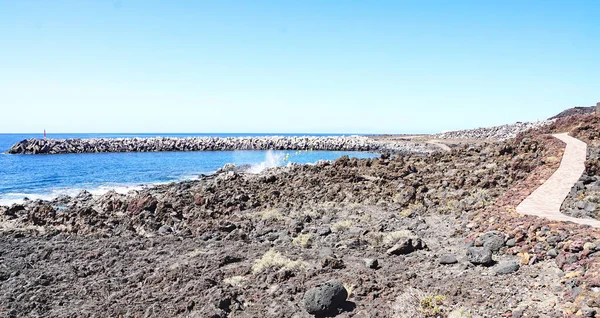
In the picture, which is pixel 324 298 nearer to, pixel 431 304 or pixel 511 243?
pixel 431 304


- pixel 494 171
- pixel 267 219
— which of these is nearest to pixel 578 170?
pixel 494 171

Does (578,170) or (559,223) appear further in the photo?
(578,170)

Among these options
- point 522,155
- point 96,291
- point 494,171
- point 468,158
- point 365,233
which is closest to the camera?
point 96,291

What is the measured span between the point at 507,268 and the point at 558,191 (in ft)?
23.3

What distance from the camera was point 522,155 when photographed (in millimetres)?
22297

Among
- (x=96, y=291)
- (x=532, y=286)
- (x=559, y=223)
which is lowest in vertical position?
(x=96, y=291)

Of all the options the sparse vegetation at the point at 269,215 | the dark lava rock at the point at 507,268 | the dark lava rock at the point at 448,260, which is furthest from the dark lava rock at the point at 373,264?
the sparse vegetation at the point at 269,215

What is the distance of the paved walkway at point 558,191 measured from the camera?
39.8 feet

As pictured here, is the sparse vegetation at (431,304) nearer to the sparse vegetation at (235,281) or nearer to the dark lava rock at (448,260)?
the dark lava rock at (448,260)

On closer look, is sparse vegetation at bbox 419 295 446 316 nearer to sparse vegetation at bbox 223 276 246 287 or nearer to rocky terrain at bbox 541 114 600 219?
sparse vegetation at bbox 223 276 246 287

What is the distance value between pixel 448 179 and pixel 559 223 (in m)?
9.41

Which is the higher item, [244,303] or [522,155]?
[522,155]

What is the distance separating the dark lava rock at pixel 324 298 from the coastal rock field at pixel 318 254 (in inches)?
0.9

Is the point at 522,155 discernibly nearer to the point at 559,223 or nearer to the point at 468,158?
the point at 468,158
